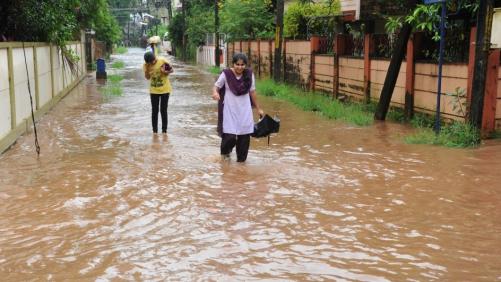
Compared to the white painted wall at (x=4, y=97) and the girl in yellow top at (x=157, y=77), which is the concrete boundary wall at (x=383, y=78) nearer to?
the girl in yellow top at (x=157, y=77)

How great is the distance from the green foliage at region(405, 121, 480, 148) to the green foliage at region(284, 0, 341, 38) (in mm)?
11569

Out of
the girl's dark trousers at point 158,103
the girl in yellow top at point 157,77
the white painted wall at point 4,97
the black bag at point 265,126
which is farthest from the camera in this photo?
the girl's dark trousers at point 158,103

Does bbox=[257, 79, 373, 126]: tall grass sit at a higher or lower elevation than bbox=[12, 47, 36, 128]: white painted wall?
lower

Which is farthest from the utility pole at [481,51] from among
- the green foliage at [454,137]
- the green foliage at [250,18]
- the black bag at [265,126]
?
the green foliage at [250,18]

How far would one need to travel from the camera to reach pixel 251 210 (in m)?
5.78

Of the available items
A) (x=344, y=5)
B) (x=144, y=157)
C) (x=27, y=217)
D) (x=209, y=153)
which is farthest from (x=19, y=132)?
(x=344, y=5)

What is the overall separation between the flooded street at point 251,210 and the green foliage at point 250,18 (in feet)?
59.4

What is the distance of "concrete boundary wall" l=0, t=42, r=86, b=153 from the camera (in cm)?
921

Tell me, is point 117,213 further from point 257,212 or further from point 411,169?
point 411,169

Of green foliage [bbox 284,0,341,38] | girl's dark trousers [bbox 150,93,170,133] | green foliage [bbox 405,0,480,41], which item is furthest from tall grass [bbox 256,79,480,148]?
girl's dark trousers [bbox 150,93,170,133]

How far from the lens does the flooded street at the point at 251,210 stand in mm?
4340

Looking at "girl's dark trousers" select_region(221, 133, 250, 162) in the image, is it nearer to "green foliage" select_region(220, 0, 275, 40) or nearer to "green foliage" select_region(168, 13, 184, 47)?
"green foliage" select_region(220, 0, 275, 40)

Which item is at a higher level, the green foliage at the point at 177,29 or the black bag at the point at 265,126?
the green foliage at the point at 177,29

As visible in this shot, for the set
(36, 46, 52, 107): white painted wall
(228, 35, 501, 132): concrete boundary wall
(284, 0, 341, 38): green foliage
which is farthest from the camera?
(284, 0, 341, 38): green foliage
